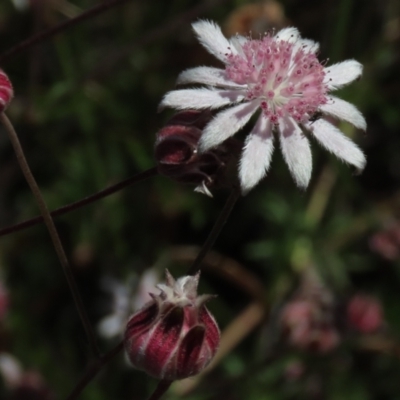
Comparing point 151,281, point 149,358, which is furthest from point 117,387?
point 149,358

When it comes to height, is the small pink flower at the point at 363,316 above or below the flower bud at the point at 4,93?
below

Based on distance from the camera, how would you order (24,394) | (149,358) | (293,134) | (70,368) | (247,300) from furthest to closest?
(247,300)
(70,368)
(24,394)
(293,134)
(149,358)

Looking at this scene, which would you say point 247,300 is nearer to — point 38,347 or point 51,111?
point 38,347

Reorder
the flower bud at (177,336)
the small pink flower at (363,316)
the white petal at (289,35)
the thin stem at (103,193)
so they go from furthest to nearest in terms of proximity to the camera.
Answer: the small pink flower at (363,316), the white petal at (289,35), the thin stem at (103,193), the flower bud at (177,336)

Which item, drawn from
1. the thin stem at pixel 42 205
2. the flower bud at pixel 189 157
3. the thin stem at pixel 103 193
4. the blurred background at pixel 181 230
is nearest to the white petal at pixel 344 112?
the flower bud at pixel 189 157

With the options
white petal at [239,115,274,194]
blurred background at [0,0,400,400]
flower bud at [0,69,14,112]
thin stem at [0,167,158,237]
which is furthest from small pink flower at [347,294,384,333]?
flower bud at [0,69,14,112]

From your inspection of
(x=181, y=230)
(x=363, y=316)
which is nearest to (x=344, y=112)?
(x=363, y=316)

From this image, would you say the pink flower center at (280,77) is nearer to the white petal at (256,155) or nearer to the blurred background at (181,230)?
the white petal at (256,155)
